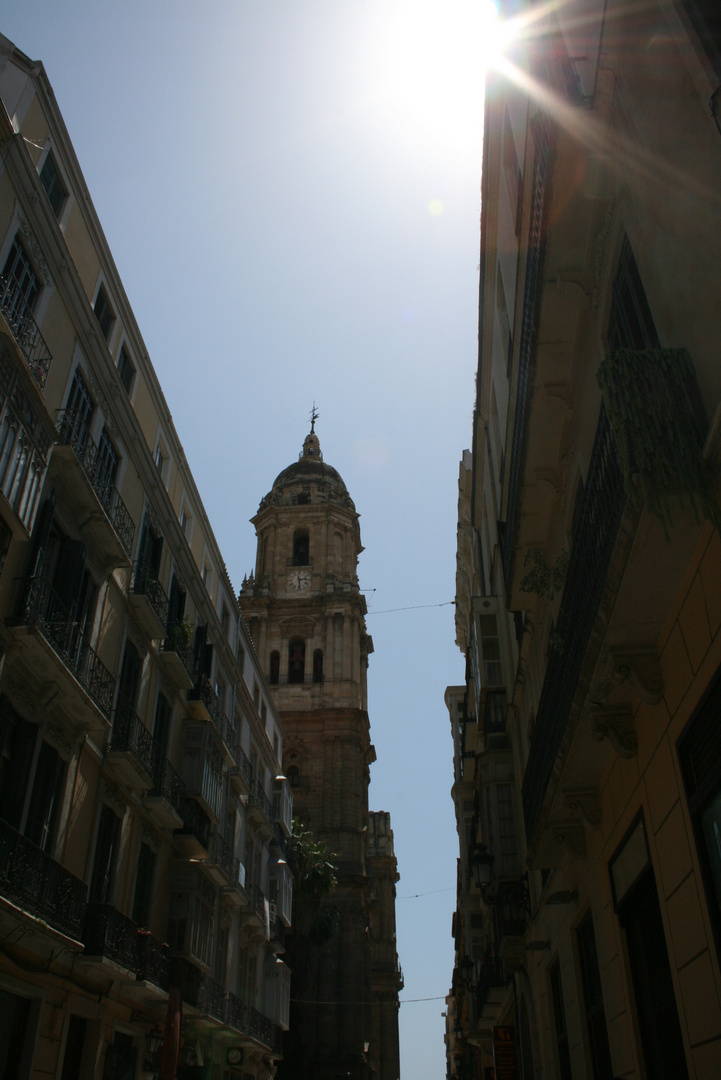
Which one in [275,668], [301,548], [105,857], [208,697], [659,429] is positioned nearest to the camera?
[659,429]

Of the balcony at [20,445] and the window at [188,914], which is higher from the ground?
the balcony at [20,445]

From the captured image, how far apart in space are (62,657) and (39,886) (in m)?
3.12

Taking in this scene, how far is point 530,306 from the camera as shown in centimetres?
822

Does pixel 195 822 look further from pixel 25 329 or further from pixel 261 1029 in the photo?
pixel 25 329

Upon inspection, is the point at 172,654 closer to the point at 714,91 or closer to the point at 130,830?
the point at 130,830

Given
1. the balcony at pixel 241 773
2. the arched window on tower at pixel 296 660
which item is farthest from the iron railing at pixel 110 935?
the arched window on tower at pixel 296 660

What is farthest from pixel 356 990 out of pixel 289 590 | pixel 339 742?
pixel 289 590

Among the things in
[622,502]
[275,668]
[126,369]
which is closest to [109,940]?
[126,369]

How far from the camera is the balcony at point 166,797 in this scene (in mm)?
16359

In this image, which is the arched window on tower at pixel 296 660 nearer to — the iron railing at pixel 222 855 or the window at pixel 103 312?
the iron railing at pixel 222 855

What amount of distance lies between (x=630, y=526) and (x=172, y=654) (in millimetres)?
13839

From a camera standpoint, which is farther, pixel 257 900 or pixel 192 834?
pixel 257 900

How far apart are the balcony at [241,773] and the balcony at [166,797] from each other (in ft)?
15.4

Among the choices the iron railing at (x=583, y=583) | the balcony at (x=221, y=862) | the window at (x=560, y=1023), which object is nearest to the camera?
the iron railing at (x=583, y=583)
